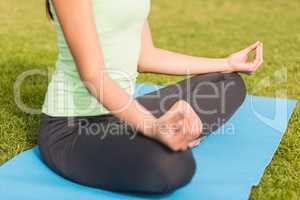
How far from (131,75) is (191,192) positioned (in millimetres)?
584

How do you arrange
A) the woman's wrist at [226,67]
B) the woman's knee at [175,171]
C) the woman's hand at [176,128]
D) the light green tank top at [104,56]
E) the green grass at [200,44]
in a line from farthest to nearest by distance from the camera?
the green grass at [200,44], the woman's wrist at [226,67], the light green tank top at [104,56], the woman's knee at [175,171], the woman's hand at [176,128]

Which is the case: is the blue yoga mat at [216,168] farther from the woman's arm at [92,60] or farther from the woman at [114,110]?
the woman's arm at [92,60]

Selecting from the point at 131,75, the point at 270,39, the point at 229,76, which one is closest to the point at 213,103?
the point at 229,76

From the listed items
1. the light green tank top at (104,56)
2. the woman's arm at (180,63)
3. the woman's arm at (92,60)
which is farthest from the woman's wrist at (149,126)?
the woman's arm at (180,63)

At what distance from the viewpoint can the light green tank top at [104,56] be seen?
2.61 metres

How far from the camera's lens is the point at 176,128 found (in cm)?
231

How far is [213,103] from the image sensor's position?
3.03m

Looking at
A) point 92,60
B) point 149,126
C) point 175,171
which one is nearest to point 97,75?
point 92,60

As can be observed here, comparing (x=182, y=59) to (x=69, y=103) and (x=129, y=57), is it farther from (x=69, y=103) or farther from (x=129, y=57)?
(x=69, y=103)

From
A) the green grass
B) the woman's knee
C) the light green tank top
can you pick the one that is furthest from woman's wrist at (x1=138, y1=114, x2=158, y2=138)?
the green grass

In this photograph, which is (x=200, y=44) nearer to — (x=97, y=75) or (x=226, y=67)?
(x=226, y=67)

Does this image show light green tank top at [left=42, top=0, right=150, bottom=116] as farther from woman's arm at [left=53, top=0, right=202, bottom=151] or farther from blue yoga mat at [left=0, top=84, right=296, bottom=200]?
blue yoga mat at [left=0, top=84, right=296, bottom=200]

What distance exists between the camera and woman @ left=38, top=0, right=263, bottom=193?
2.39m

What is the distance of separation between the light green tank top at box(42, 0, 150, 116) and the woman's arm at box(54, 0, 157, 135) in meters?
0.19
